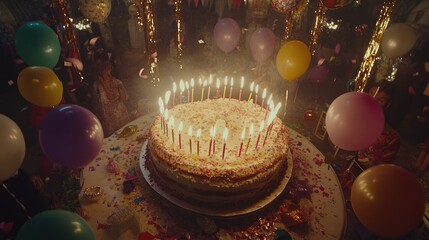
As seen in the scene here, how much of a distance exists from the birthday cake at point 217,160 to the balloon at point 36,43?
2686 mm

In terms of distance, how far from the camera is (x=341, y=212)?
4.68m

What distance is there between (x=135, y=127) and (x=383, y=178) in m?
5.25

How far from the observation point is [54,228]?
2.49 m

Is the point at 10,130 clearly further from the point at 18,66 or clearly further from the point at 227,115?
the point at 18,66

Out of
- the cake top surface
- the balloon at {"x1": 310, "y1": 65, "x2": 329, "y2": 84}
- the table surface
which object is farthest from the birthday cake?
the balloon at {"x1": 310, "y1": 65, "x2": 329, "y2": 84}

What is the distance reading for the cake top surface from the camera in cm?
438

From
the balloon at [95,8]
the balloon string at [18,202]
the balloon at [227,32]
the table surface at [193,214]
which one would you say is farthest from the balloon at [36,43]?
the balloon at [227,32]

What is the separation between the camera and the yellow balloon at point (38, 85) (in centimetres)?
453

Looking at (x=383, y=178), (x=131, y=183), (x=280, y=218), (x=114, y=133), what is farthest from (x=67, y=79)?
(x=383, y=178)

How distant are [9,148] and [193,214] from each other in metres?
2.76

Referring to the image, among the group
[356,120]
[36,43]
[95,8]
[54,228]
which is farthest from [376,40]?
[95,8]

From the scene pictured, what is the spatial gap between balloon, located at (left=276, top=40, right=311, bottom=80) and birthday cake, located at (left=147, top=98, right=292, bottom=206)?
181 cm

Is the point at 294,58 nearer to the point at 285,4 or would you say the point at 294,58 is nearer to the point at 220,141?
the point at 285,4

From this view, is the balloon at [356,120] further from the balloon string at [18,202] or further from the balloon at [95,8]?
the balloon at [95,8]
